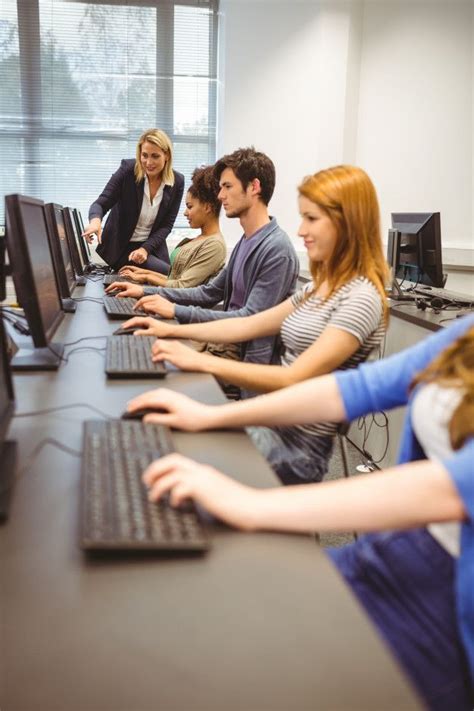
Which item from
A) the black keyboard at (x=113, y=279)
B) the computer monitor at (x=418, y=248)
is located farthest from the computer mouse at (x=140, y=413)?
the computer monitor at (x=418, y=248)

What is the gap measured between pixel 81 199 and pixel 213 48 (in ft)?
4.72

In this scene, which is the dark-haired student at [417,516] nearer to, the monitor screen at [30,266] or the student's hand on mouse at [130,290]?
the monitor screen at [30,266]

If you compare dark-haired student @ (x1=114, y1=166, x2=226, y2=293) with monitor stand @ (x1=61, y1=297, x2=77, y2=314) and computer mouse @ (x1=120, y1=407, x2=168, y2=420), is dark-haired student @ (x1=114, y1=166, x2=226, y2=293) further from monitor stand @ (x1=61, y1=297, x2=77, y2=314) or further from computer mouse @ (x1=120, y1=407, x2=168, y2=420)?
computer mouse @ (x1=120, y1=407, x2=168, y2=420)

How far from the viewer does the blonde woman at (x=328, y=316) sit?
4.75 ft

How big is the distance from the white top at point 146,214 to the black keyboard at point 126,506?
2.89 m

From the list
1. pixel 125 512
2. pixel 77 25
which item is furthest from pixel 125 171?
pixel 125 512

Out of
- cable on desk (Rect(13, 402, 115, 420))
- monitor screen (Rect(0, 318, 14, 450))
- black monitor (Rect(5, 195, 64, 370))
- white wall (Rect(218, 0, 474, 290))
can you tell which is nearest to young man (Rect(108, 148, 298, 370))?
black monitor (Rect(5, 195, 64, 370))

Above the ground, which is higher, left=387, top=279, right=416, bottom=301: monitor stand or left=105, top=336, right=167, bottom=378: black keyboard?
left=105, top=336, right=167, bottom=378: black keyboard

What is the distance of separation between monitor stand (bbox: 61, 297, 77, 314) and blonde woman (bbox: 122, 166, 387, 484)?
2.78ft

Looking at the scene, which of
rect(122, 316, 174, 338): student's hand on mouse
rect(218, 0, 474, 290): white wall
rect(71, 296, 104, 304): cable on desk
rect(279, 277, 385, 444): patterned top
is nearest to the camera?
rect(279, 277, 385, 444): patterned top

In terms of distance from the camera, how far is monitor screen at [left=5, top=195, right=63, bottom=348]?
1338 millimetres

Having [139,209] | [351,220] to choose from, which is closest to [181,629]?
[351,220]

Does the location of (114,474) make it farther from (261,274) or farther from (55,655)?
(261,274)

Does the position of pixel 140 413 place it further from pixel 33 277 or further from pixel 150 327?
pixel 150 327
